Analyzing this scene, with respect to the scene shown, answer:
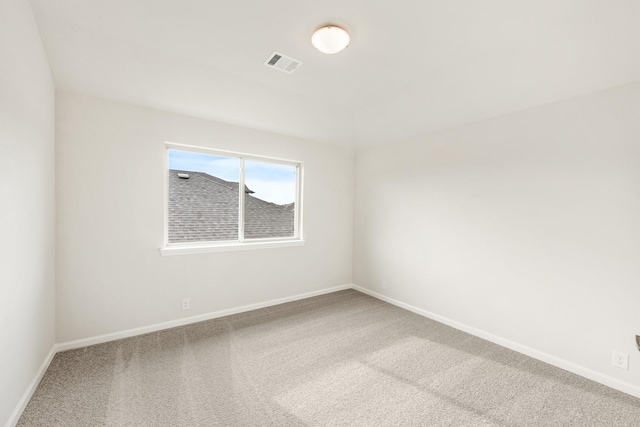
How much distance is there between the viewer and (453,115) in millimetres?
2949

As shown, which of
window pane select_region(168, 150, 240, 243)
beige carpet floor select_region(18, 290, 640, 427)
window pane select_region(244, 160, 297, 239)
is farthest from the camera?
window pane select_region(244, 160, 297, 239)

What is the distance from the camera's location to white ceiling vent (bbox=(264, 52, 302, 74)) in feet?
7.50

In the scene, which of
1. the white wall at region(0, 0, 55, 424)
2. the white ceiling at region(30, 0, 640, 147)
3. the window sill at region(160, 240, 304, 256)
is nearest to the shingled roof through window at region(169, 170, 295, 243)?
the window sill at region(160, 240, 304, 256)

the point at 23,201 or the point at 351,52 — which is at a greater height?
the point at 351,52

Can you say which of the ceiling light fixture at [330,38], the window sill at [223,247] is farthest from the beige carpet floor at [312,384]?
the ceiling light fixture at [330,38]

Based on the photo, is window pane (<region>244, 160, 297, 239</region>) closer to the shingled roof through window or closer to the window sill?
the shingled roof through window

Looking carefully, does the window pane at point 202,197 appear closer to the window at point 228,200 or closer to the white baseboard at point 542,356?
the window at point 228,200

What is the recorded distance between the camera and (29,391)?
6.02 ft

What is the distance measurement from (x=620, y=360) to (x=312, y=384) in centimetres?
239

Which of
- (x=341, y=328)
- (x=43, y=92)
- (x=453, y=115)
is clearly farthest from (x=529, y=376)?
(x=43, y=92)

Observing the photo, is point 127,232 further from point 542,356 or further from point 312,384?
point 542,356

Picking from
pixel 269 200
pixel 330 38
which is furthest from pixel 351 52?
pixel 269 200

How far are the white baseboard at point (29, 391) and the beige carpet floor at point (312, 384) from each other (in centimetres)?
4

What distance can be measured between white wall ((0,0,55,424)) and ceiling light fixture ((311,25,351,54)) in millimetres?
1740
